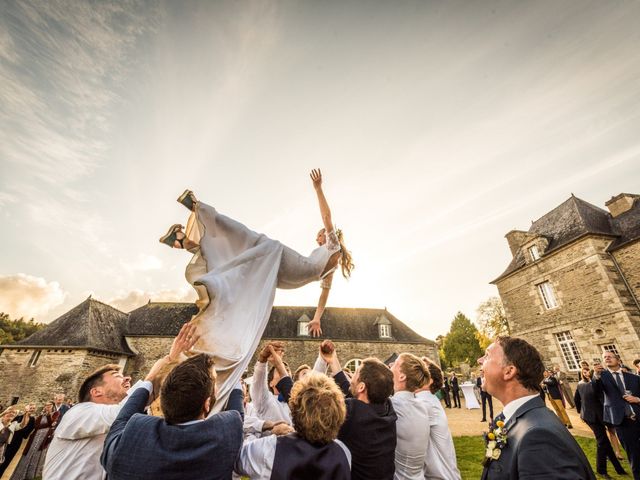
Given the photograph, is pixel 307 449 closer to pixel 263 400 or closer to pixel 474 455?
pixel 263 400

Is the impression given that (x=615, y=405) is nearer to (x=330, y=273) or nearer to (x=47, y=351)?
(x=330, y=273)

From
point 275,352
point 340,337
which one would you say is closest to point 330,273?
point 275,352

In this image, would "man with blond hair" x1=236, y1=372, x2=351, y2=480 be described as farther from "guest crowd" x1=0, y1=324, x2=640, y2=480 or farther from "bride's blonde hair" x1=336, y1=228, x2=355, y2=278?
"bride's blonde hair" x1=336, y1=228, x2=355, y2=278

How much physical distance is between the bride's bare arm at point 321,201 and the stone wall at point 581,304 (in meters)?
19.8

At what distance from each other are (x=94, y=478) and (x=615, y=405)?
958 cm

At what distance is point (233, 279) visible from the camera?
2291 millimetres

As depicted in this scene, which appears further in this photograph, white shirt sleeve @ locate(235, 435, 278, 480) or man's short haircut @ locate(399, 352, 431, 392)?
man's short haircut @ locate(399, 352, 431, 392)

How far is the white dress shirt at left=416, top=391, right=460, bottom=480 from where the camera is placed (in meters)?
3.45

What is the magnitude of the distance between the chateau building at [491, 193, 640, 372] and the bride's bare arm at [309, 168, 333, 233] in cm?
1976

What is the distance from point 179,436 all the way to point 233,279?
1018 mm

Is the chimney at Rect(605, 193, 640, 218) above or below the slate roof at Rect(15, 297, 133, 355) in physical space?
above

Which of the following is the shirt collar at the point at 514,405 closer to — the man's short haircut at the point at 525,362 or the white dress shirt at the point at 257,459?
the man's short haircut at the point at 525,362

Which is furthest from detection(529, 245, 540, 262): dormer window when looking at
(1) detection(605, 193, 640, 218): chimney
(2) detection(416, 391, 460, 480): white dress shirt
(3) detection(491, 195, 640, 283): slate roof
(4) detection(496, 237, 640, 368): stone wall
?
(2) detection(416, 391, 460, 480): white dress shirt

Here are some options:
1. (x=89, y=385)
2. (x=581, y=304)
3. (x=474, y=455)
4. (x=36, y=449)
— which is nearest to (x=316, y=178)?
(x=89, y=385)
